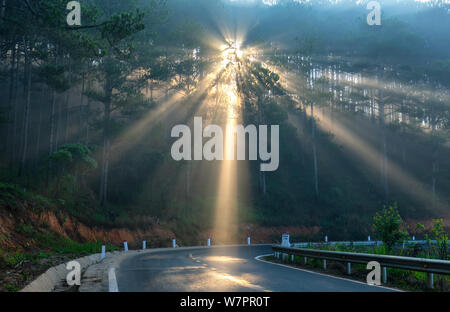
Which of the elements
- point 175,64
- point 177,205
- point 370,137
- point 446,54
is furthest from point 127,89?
point 370,137

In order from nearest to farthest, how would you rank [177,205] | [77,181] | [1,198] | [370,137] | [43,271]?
[43,271] < [1,198] < [77,181] < [177,205] < [370,137]

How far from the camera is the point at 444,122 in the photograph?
5322cm

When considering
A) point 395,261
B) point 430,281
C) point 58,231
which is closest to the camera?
point 430,281

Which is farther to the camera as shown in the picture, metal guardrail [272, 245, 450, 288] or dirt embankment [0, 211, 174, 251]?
dirt embankment [0, 211, 174, 251]

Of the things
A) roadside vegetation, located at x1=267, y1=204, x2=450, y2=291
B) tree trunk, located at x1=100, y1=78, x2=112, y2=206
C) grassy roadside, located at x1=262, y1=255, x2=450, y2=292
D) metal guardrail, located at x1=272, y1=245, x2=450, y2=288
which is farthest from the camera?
tree trunk, located at x1=100, y1=78, x2=112, y2=206

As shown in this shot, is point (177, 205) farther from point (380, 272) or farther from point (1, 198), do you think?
point (380, 272)

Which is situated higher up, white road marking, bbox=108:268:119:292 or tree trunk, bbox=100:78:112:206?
tree trunk, bbox=100:78:112:206

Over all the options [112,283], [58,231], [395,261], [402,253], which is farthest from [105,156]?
[395,261]

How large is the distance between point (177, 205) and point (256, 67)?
17.3 meters

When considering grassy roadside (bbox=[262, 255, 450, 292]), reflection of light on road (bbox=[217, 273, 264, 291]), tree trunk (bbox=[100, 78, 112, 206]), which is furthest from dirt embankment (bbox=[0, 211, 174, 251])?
grassy roadside (bbox=[262, 255, 450, 292])

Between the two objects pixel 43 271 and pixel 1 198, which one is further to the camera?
pixel 1 198

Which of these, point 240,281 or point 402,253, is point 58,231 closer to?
point 240,281

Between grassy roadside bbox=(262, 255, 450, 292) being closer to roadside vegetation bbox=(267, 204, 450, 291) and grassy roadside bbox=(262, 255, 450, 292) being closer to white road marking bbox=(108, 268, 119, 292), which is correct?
roadside vegetation bbox=(267, 204, 450, 291)

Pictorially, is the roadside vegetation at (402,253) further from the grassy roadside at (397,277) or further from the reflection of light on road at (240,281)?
the reflection of light on road at (240,281)
